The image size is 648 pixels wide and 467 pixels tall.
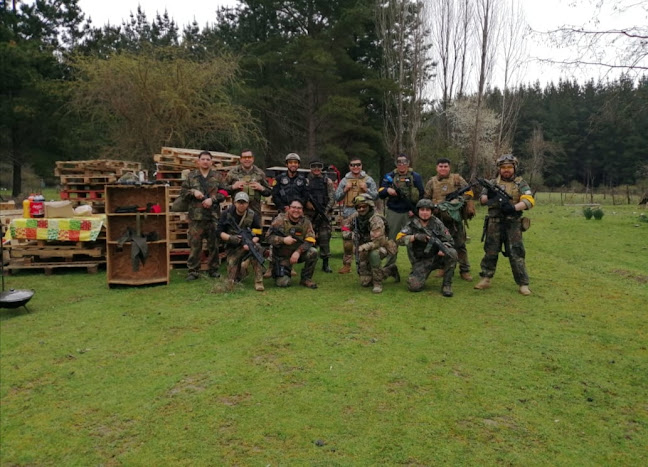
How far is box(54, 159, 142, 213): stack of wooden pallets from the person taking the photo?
977 cm

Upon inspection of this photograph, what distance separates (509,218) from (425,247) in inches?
52.8

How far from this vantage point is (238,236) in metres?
7.47

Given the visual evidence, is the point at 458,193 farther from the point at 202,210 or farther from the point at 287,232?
the point at 202,210

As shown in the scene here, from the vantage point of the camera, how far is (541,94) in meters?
66.0

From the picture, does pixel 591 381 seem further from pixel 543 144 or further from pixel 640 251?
pixel 543 144

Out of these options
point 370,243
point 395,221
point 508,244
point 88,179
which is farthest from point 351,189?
point 88,179

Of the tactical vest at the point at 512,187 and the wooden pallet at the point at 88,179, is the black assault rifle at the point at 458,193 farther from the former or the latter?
the wooden pallet at the point at 88,179

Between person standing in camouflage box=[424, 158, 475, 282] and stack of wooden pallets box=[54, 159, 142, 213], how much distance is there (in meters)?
6.38

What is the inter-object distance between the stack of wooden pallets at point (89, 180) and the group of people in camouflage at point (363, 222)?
2.70m

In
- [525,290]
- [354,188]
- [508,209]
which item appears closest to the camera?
[508,209]

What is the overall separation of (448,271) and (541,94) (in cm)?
6790

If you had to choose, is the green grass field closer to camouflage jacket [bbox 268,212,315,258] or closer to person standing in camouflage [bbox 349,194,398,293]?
person standing in camouflage [bbox 349,194,398,293]

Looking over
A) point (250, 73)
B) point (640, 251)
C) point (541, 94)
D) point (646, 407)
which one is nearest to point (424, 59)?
point (250, 73)

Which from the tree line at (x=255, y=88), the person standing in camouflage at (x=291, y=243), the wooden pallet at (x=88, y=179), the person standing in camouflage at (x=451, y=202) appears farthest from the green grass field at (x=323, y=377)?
the tree line at (x=255, y=88)
